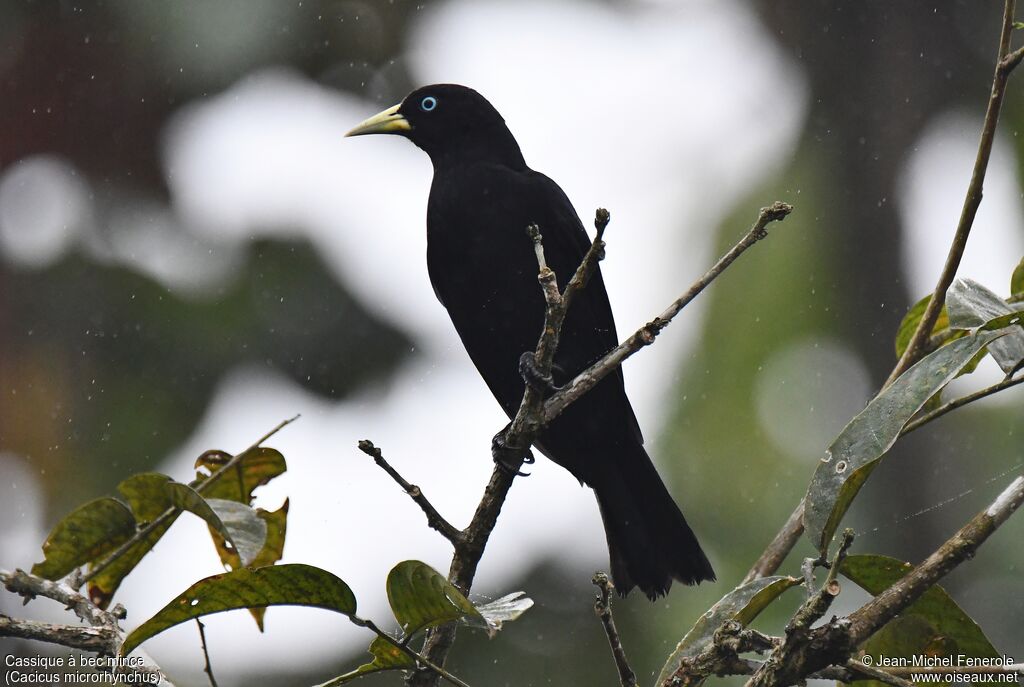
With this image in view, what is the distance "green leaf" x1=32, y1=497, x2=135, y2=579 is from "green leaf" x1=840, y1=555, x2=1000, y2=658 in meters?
1.19

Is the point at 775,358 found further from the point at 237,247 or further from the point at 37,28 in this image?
the point at 37,28

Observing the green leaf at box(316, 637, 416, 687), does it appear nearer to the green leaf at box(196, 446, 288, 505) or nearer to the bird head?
the green leaf at box(196, 446, 288, 505)

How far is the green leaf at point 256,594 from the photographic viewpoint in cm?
148

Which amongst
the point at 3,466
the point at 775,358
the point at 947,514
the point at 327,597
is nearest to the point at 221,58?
the point at 3,466

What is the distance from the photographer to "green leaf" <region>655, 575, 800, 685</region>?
1582 mm

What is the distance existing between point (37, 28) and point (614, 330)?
4108 millimetres

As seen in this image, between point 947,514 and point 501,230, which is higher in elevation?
point 501,230

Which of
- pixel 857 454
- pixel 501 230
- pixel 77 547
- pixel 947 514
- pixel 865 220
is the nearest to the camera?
pixel 857 454

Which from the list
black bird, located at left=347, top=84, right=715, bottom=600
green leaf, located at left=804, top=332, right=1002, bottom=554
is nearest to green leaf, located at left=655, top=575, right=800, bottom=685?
green leaf, located at left=804, top=332, right=1002, bottom=554

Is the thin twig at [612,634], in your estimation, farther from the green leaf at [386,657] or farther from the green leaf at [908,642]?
the green leaf at [908,642]

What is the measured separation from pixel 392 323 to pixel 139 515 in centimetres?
322

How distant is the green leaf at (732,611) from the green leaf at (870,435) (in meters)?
0.11

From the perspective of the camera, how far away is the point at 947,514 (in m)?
4.87

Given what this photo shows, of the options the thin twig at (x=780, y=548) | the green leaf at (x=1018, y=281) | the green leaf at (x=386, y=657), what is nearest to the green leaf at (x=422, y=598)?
the green leaf at (x=386, y=657)
